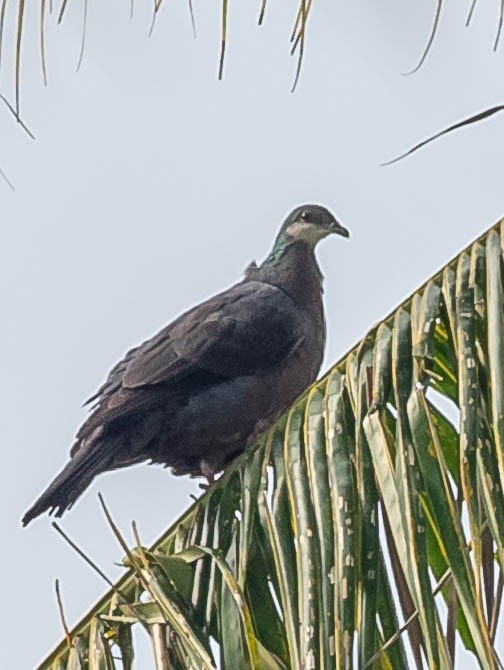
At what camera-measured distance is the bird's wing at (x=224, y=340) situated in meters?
4.37

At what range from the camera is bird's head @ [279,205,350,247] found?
5512 millimetres

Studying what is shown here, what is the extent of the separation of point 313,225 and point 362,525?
135 inches

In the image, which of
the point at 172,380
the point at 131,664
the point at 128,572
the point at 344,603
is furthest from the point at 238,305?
the point at 344,603

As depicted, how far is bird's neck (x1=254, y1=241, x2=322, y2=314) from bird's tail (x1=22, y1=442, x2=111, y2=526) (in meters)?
1.22

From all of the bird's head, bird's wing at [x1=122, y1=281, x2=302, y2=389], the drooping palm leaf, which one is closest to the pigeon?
bird's wing at [x1=122, y1=281, x2=302, y2=389]

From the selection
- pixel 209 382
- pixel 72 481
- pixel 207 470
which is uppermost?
pixel 72 481

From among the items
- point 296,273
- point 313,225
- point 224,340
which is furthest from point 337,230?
point 224,340

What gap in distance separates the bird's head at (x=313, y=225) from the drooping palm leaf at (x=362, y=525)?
2.83 metres

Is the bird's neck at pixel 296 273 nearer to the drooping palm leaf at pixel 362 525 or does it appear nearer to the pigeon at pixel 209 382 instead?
the pigeon at pixel 209 382

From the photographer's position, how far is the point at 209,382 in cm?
455

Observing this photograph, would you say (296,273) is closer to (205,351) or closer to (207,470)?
(205,351)

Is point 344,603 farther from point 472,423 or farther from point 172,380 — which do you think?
point 172,380

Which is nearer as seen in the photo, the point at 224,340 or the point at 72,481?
the point at 72,481

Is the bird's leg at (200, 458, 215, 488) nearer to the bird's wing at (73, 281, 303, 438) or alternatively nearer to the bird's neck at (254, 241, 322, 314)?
the bird's wing at (73, 281, 303, 438)
